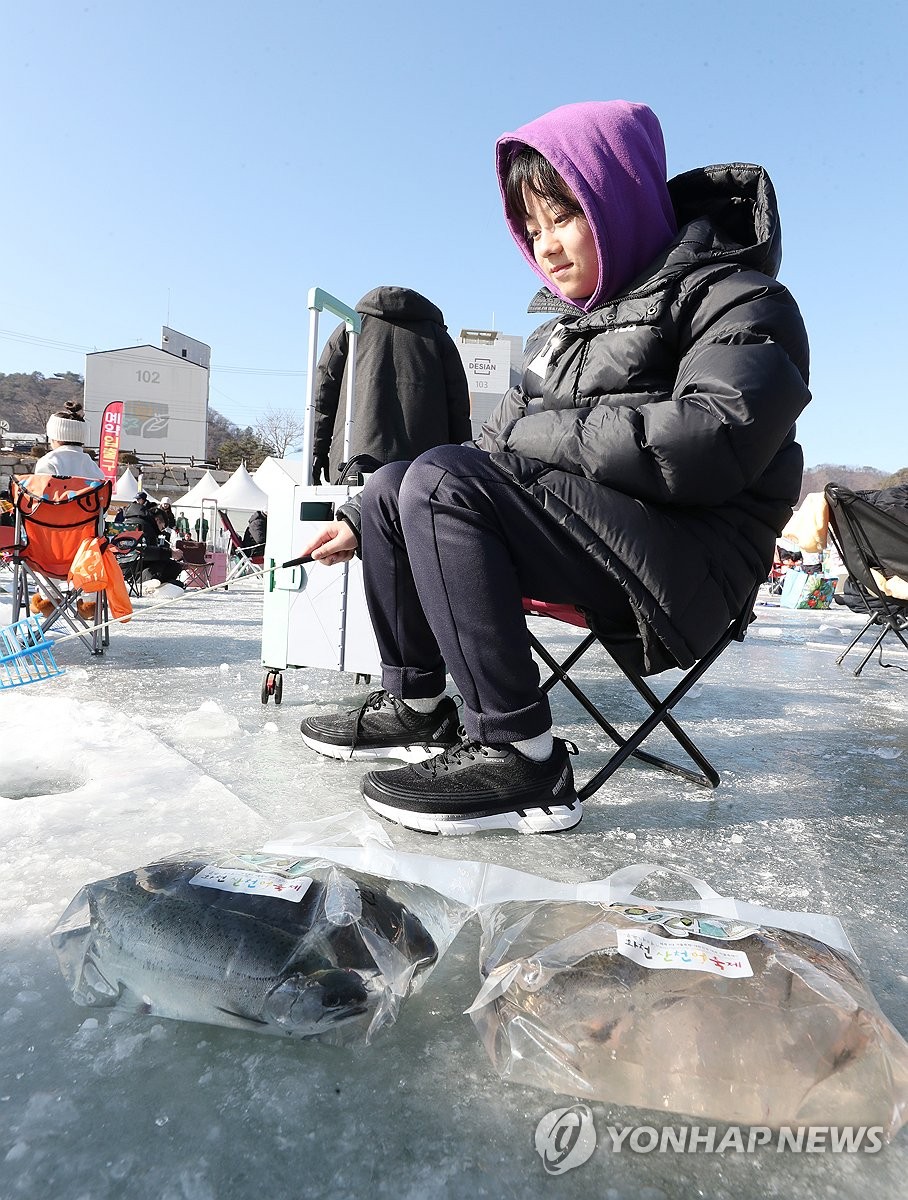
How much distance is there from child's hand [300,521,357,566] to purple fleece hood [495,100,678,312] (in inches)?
27.9

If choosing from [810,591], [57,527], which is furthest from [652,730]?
[810,591]

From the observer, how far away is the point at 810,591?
10.3 m

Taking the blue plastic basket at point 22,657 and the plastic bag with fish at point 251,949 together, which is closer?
the plastic bag with fish at point 251,949

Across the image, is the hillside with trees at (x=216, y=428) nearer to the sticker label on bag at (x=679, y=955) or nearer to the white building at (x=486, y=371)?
the white building at (x=486, y=371)

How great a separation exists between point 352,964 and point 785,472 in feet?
3.68

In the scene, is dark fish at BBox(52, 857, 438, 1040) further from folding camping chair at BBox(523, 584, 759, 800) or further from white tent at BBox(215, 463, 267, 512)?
white tent at BBox(215, 463, 267, 512)

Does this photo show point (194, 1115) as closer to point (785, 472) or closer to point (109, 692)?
point (785, 472)

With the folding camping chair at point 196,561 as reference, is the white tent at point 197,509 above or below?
above

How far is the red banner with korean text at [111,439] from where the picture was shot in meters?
17.8

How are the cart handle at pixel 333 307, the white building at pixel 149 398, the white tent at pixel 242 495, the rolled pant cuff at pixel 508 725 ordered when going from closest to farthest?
the rolled pant cuff at pixel 508 725 → the cart handle at pixel 333 307 → the white tent at pixel 242 495 → the white building at pixel 149 398

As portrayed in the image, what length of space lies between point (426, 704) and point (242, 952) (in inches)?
40.9

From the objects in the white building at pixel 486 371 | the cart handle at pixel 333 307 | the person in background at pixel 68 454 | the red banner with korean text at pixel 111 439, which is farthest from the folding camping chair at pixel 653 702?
the white building at pixel 486 371

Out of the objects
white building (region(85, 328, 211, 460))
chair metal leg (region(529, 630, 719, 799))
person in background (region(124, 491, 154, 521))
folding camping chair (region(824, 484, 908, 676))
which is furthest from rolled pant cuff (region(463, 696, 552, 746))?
white building (region(85, 328, 211, 460))

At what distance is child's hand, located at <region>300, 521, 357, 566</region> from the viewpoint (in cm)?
161
